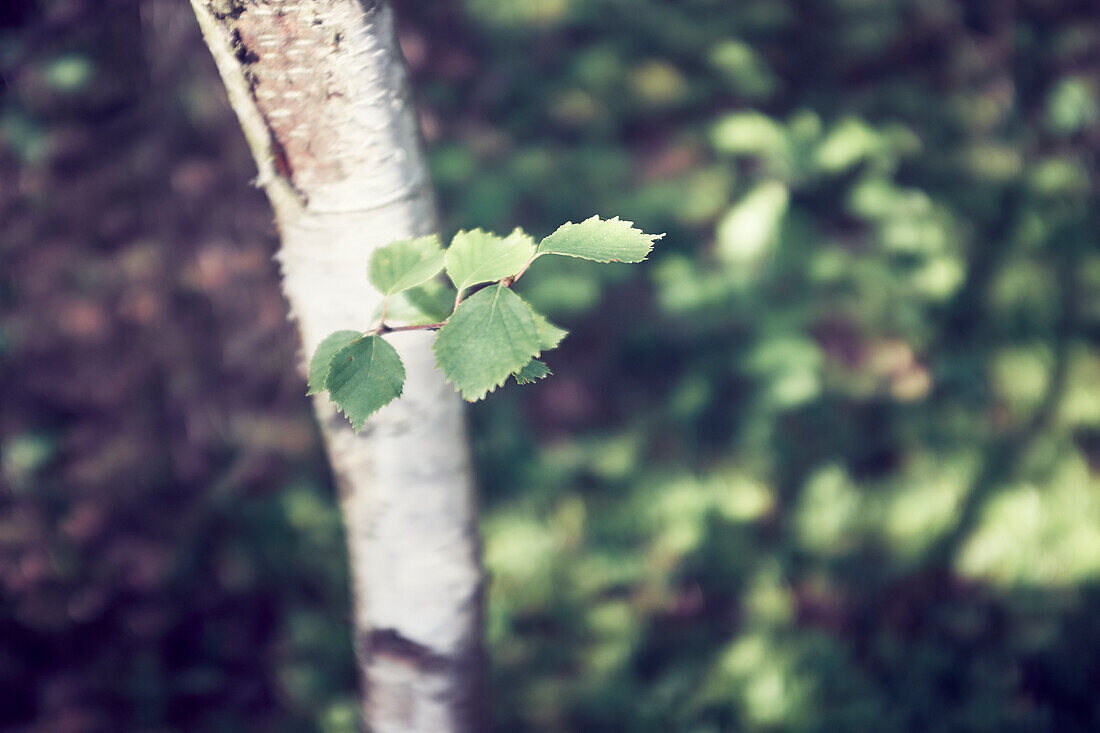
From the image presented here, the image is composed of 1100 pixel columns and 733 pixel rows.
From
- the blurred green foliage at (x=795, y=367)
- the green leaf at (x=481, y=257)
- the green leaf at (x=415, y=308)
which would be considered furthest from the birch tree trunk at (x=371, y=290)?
the blurred green foliage at (x=795, y=367)

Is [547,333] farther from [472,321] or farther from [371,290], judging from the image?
[371,290]

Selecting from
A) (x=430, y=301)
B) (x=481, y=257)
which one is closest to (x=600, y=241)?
(x=481, y=257)

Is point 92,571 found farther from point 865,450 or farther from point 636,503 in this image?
point 865,450

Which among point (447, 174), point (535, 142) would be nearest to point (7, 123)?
point (447, 174)

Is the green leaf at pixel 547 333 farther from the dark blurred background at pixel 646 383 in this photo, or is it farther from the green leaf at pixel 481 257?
the dark blurred background at pixel 646 383

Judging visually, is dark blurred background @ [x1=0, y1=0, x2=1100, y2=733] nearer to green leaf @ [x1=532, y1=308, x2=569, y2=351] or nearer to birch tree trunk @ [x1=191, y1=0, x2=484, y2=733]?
birch tree trunk @ [x1=191, y1=0, x2=484, y2=733]
